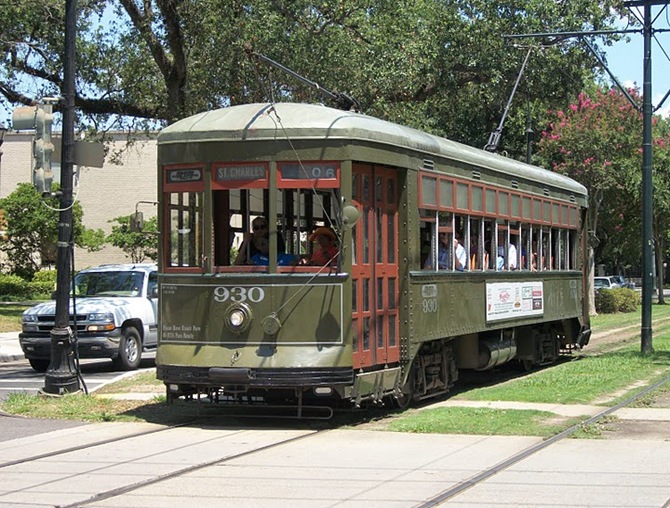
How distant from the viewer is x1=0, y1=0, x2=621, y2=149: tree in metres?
20.6

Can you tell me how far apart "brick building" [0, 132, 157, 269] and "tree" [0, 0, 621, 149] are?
37546mm

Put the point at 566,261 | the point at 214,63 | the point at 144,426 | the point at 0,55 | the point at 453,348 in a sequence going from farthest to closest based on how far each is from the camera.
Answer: the point at 0,55 → the point at 214,63 → the point at 566,261 → the point at 453,348 → the point at 144,426

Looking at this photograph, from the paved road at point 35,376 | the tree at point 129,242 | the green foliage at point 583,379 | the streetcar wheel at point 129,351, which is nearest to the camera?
the green foliage at point 583,379

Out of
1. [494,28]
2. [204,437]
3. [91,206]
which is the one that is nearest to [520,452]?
[204,437]

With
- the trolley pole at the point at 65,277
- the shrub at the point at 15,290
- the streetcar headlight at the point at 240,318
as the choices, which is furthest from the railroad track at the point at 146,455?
the shrub at the point at 15,290

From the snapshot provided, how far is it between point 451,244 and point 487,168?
182 centimetres

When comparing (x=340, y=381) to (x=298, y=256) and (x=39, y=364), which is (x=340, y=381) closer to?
(x=298, y=256)

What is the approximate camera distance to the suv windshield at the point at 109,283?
19.5 m

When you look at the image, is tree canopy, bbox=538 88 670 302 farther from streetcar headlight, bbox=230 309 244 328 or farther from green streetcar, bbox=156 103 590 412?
streetcar headlight, bbox=230 309 244 328

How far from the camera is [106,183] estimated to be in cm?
6294

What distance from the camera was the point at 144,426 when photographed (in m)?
11.8

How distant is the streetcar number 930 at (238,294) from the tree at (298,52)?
9.22m

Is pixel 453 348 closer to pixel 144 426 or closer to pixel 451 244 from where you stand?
pixel 451 244

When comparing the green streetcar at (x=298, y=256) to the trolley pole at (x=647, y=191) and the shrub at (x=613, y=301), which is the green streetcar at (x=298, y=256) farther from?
the shrub at (x=613, y=301)
